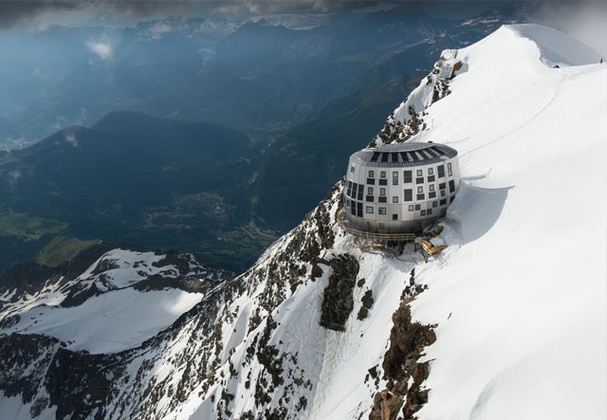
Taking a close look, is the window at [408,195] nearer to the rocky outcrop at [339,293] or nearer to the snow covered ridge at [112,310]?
the rocky outcrop at [339,293]

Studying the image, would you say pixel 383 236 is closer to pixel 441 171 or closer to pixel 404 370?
pixel 441 171

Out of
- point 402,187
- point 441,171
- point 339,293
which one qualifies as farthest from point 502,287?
point 339,293

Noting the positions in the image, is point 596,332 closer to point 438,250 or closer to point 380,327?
point 438,250

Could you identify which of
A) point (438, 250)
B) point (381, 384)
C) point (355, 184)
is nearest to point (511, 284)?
point (438, 250)

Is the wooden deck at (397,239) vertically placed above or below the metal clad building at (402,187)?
below

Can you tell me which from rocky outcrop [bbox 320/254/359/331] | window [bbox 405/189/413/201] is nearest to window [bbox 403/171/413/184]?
window [bbox 405/189/413/201]

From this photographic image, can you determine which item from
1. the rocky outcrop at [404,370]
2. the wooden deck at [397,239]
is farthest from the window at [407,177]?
the rocky outcrop at [404,370]

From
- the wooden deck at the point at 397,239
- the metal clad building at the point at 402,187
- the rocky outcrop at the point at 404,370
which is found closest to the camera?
the rocky outcrop at the point at 404,370

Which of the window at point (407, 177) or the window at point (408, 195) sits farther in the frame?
the window at point (408, 195)

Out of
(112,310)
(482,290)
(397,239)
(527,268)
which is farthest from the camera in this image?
(112,310)
